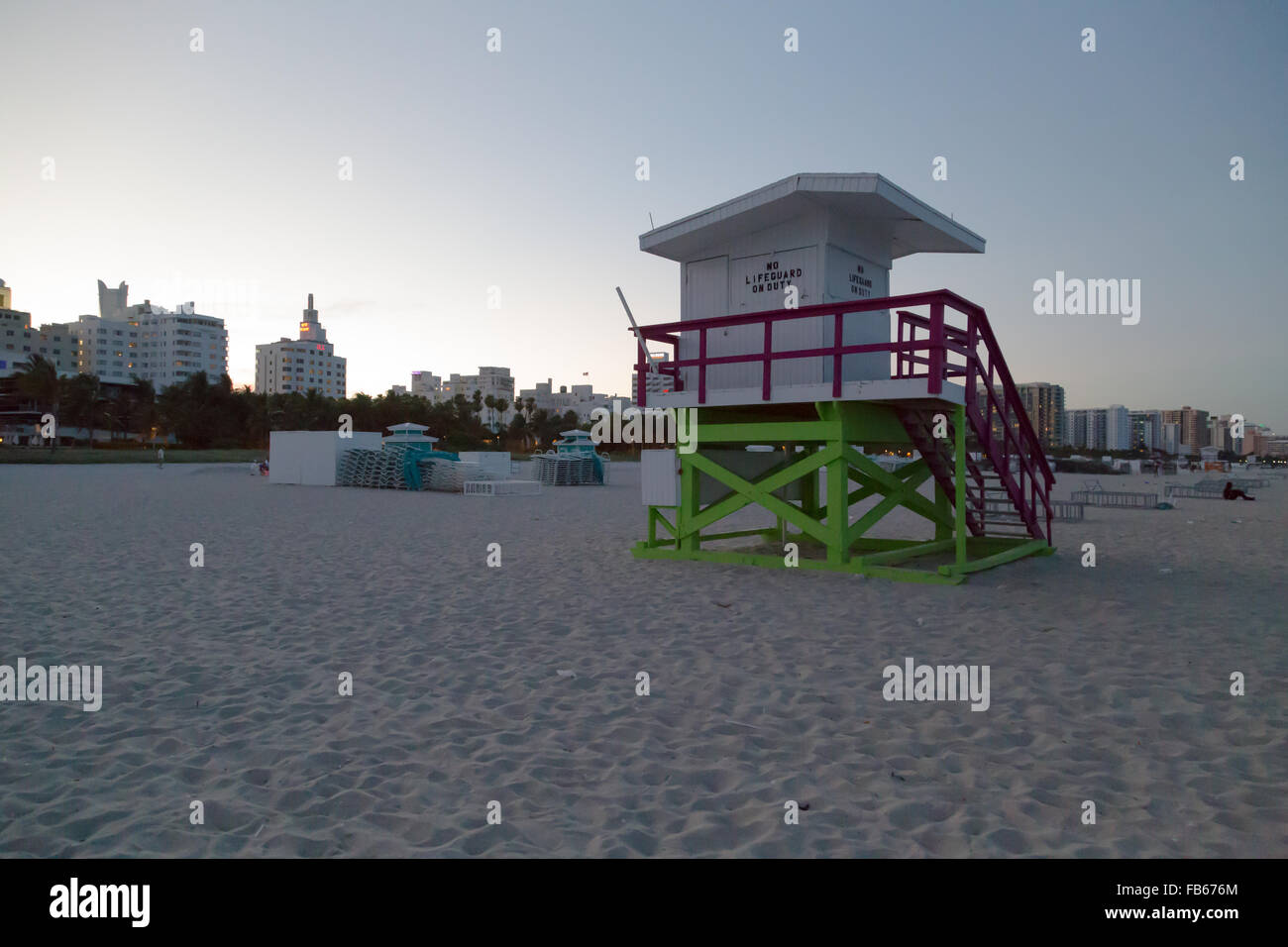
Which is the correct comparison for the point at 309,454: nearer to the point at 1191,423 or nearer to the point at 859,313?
the point at 859,313

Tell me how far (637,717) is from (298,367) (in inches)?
7219

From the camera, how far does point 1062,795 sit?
12.0 feet

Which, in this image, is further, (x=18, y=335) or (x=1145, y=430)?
(x=1145, y=430)

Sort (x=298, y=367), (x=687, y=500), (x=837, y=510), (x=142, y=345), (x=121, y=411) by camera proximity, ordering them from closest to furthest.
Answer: (x=837, y=510) < (x=687, y=500) < (x=121, y=411) < (x=142, y=345) < (x=298, y=367)

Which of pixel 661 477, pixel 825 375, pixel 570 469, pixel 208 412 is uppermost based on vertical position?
pixel 208 412

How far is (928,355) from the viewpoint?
10570 millimetres

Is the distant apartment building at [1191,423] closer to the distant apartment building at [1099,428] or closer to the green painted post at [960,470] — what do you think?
the distant apartment building at [1099,428]

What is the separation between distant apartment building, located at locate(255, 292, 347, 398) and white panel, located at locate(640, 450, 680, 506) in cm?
16880

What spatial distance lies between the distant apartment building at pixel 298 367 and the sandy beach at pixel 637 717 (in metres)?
171

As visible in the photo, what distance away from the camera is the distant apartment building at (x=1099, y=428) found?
176 meters

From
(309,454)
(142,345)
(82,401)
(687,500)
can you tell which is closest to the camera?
(687,500)

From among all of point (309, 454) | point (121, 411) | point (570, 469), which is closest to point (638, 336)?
point (570, 469)
